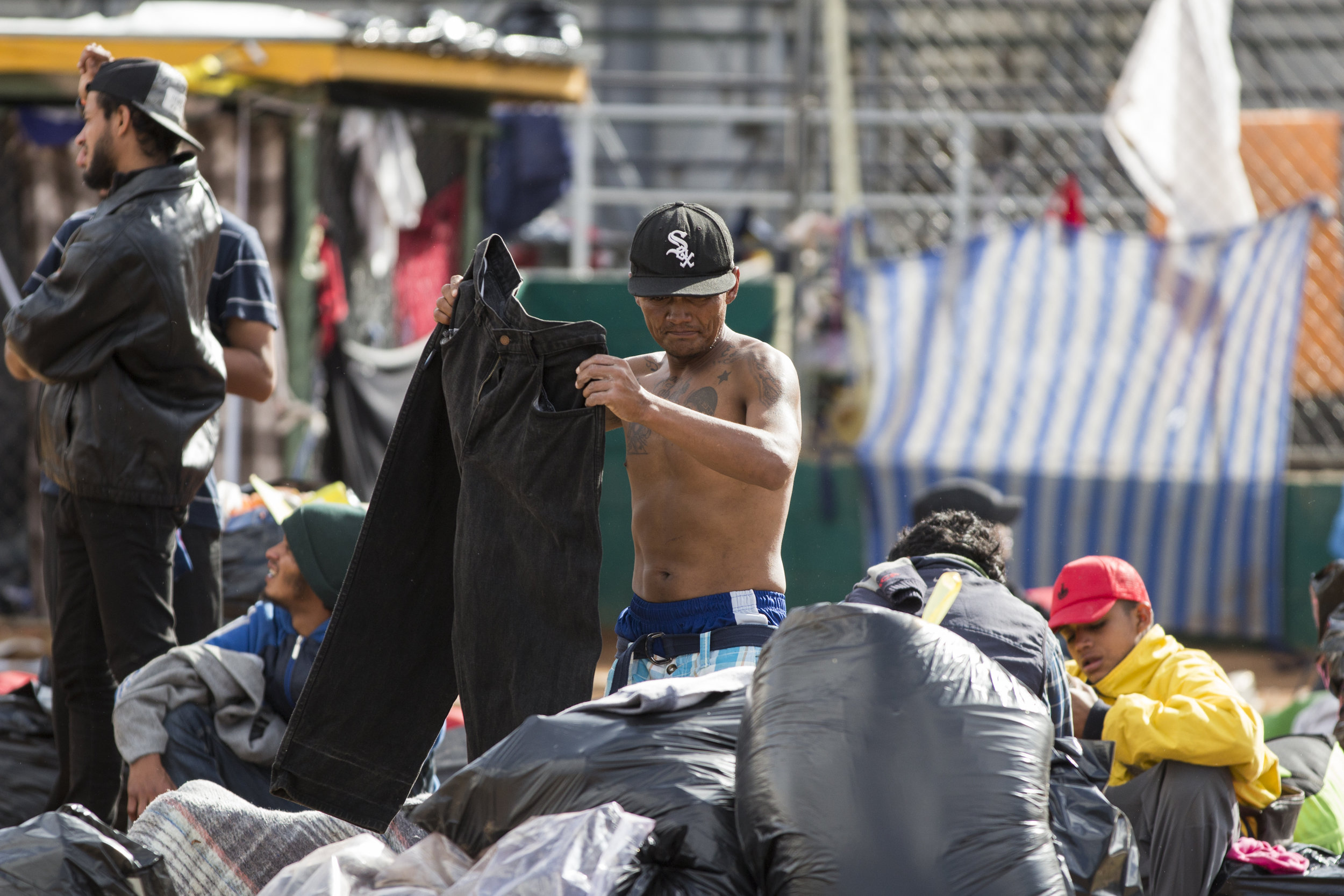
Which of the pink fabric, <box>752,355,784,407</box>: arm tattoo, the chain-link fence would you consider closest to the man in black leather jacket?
<box>752,355,784,407</box>: arm tattoo

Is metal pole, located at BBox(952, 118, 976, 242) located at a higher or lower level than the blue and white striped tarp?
higher

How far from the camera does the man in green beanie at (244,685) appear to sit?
12.6ft

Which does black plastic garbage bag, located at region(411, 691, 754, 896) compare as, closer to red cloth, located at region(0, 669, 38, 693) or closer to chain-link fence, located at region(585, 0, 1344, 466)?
red cloth, located at region(0, 669, 38, 693)

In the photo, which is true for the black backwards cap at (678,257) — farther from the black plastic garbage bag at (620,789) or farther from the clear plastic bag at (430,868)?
the clear plastic bag at (430,868)

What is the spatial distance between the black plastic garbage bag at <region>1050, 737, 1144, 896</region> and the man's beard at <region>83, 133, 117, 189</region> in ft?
9.49

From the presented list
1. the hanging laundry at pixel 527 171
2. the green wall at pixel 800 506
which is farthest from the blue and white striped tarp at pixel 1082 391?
the hanging laundry at pixel 527 171

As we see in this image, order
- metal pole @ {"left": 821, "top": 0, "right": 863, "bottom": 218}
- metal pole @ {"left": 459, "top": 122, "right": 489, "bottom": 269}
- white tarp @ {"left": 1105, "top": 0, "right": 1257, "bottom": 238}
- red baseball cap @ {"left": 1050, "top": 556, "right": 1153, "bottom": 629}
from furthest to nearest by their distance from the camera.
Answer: metal pole @ {"left": 459, "top": 122, "right": 489, "bottom": 269}, metal pole @ {"left": 821, "top": 0, "right": 863, "bottom": 218}, white tarp @ {"left": 1105, "top": 0, "right": 1257, "bottom": 238}, red baseball cap @ {"left": 1050, "top": 556, "right": 1153, "bottom": 629}

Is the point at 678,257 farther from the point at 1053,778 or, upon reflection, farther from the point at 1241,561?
the point at 1241,561

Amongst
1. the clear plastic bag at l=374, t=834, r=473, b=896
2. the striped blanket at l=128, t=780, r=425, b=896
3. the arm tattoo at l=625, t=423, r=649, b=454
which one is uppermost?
the arm tattoo at l=625, t=423, r=649, b=454

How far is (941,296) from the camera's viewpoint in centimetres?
838

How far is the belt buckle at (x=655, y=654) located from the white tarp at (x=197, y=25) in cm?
563

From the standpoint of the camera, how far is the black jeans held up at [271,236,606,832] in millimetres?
3016

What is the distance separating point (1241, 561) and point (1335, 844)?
449 cm

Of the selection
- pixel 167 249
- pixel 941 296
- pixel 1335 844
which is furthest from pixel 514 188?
pixel 1335 844
